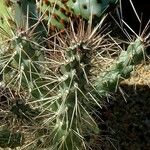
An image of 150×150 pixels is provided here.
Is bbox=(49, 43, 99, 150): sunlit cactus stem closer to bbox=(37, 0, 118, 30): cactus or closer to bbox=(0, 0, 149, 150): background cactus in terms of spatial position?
bbox=(0, 0, 149, 150): background cactus

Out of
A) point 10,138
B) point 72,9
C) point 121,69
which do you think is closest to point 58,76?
point 121,69

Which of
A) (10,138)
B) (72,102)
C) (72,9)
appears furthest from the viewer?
(72,9)

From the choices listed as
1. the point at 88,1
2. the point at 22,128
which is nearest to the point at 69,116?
the point at 22,128

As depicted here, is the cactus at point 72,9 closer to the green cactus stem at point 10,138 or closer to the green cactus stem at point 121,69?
the green cactus stem at point 121,69

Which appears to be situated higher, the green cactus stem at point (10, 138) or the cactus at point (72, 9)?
the cactus at point (72, 9)

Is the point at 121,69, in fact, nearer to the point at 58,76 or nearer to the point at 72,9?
the point at 58,76

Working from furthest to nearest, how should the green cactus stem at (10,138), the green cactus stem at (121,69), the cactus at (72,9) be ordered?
1. the cactus at (72,9)
2. the green cactus stem at (10,138)
3. the green cactus stem at (121,69)

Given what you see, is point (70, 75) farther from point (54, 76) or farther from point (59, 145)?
point (59, 145)

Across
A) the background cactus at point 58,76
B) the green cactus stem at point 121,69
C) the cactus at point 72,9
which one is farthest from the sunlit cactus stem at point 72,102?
the cactus at point 72,9

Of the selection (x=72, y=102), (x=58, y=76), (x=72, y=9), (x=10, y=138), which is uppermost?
(x=58, y=76)
